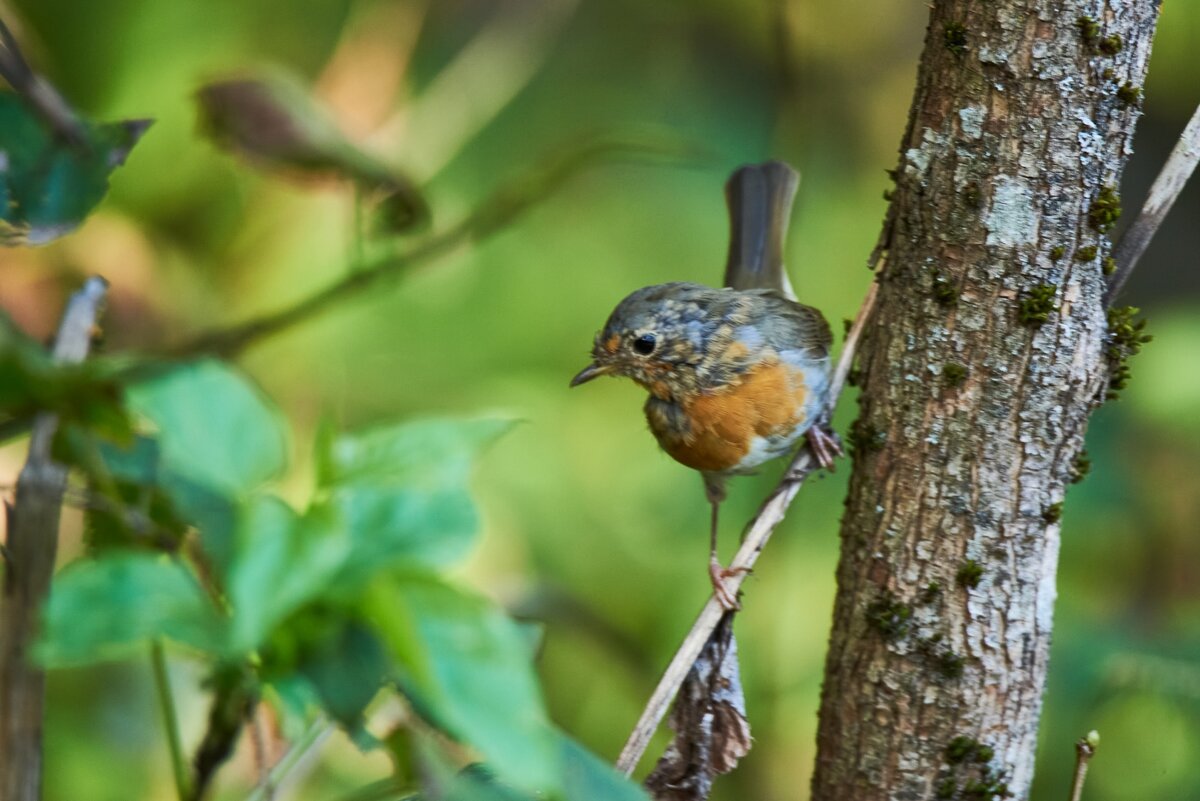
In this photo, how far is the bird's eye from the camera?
270 cm

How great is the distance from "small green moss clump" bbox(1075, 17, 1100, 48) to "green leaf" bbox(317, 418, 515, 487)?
108 cm

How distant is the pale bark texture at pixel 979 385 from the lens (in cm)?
171

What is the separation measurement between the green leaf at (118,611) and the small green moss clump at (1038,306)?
1.27m

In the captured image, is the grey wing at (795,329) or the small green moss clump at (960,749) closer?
the small green moss clump at (960,749)

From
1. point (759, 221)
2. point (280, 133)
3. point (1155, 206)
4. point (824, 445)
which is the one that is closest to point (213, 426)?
point (280, 133)

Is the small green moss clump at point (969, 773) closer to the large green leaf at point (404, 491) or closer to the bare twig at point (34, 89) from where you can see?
the large green leaf at point (404, 491)

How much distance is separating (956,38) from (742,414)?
111cm

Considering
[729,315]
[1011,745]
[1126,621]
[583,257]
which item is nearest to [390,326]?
[583,257]

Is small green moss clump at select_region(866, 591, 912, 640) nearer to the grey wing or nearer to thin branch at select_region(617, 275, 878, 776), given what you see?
thin branch at select_region(617, 275, 878, 776)

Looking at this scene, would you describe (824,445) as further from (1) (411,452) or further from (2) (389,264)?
(1) (411,452)

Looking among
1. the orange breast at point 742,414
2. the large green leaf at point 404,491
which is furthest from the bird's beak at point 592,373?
the large green leaf at point 404,491

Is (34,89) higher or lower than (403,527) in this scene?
higher

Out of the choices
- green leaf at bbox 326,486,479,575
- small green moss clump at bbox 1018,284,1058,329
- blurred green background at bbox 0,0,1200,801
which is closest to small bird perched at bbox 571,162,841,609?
blurred green background at bbox 0,0,1200,801

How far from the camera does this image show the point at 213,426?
3.34ft
